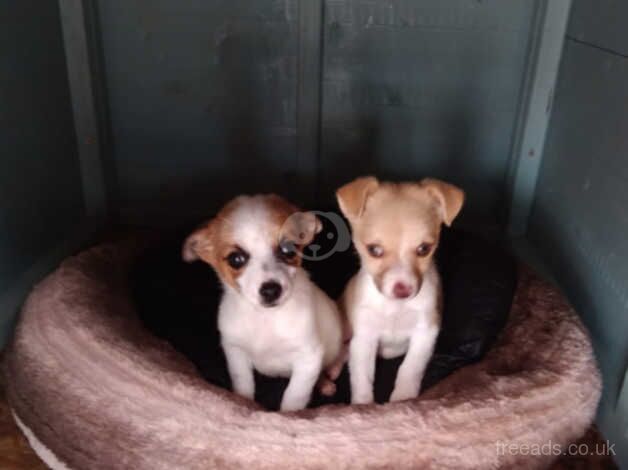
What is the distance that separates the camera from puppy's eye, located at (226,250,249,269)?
207 centimetres

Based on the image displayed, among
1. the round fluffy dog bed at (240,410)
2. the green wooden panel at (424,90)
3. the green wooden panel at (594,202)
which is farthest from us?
the green wooden panel at (424,90)

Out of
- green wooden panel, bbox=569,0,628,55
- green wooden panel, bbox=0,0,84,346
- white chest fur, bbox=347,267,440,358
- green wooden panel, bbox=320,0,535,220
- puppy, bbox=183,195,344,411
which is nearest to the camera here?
puppy, bbox=183,195,344,411

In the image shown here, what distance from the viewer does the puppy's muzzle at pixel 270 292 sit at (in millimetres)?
1977

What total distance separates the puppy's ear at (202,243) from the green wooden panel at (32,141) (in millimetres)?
996

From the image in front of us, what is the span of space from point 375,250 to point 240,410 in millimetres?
674

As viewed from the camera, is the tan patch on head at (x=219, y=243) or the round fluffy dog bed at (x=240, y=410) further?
the tan patch on head at (x=219, y=243)

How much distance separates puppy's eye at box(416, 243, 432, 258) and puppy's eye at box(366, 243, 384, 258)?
12 centimetres

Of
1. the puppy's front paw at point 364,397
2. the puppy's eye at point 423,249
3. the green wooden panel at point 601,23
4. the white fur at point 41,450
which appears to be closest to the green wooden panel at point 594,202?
the green wooden panel at point 601,23

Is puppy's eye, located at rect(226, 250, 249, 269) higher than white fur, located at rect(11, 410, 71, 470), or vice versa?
puppy's eye, located at rect(226, 250, 249, 269)

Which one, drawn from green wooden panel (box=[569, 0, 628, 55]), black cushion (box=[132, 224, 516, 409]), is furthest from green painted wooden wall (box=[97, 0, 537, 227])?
black cushion (box=[132, 224, 516, 409])

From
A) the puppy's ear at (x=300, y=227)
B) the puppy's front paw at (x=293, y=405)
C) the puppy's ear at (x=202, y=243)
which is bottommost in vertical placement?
the puppy's front paw at (x=293, y=405)

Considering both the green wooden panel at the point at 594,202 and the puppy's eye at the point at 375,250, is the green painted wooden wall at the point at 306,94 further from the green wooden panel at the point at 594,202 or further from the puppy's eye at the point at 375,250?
the puppy's eye at the point at 375,250

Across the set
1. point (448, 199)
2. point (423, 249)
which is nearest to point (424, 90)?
point (448, 199)

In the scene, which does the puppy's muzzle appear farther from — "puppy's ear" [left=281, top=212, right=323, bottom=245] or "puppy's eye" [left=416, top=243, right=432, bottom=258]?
"puppy's eye" [left=416, top=243, right=432, bottom=258]
